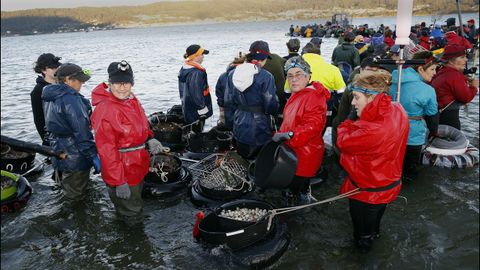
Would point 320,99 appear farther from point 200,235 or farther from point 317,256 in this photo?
point 200,235

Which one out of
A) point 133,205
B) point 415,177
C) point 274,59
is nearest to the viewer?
point 133,205

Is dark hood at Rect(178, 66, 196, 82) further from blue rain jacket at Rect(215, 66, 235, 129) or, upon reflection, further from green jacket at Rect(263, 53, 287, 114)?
green jacket at Rect(263, 53, 287, 114)

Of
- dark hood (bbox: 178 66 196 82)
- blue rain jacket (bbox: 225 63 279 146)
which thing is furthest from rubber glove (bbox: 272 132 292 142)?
dark hood (bbox: 178 66 196 82)

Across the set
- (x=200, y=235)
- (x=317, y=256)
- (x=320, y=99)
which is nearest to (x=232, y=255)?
(x=200, y=235)

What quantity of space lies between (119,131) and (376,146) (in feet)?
10.3

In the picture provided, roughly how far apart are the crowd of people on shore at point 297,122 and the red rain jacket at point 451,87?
0.06 ft

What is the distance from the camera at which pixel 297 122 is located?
480cm

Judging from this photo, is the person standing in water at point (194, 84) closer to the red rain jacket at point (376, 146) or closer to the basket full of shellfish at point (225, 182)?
the basket full of shellfish at point (225, 182)

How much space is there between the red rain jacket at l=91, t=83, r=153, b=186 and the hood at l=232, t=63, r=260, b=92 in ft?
5.52

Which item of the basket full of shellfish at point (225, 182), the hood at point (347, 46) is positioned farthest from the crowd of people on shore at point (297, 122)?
the hood at point (347, 46)

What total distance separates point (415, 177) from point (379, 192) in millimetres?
3243

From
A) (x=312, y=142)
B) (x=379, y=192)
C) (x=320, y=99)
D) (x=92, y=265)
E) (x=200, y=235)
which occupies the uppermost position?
(x=320, y=99)

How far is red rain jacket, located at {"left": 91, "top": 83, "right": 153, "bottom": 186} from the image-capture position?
448cm

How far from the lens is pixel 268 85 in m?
5.75
